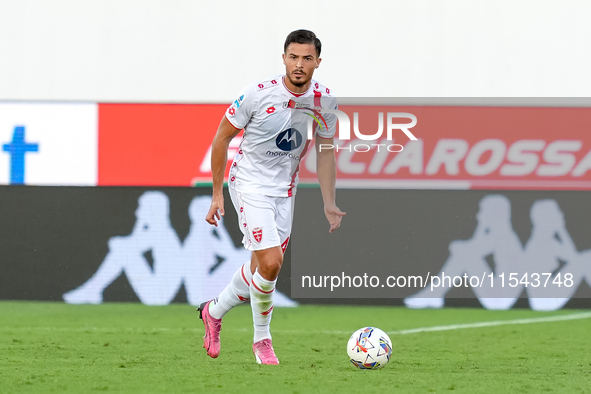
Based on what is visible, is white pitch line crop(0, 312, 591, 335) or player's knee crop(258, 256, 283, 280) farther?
white pitch line crop(0, 312, 591, 335)

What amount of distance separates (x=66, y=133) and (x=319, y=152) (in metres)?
5.12

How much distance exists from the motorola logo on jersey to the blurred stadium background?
426 cm

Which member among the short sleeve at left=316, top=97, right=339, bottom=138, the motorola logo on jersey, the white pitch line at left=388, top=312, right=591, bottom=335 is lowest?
the white pitch line at left=388, top=312, right=591, bottom=335

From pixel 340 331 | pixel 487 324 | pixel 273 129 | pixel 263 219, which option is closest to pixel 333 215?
pixel 263 219

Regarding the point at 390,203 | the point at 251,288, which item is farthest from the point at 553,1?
the point at 251,288

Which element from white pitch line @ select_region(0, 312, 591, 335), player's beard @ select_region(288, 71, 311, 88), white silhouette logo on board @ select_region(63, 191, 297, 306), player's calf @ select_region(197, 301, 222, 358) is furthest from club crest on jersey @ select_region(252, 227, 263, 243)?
white silhouette logo on board @ select_region(63, 191, 297, 306)

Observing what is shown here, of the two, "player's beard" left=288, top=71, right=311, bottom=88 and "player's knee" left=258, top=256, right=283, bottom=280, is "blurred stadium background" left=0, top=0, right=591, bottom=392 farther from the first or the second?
"player's beard" left=288, top=71, right=311, bottom=88

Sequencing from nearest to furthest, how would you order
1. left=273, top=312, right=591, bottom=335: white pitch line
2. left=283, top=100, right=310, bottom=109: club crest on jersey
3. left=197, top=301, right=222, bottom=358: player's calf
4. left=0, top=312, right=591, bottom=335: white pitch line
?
left=283, top=100, right=310, bottom=109: club crest on jersey < left=197, top=301, right=222, bottom=358: player's calf < left=0, top=312, right=591, bottom=335: white pitch line < left=273, top=312, right=591, bottom=335: white pitch line

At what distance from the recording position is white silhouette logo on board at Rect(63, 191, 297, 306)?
31.0ft

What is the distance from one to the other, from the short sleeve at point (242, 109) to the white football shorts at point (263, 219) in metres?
0.43

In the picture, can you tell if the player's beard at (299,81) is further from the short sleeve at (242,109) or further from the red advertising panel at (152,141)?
the red advertising panel at (152,141)

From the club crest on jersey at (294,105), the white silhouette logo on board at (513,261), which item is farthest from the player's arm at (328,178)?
the white silhouette logo on board at (513,261)

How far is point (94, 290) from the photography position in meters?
9.45

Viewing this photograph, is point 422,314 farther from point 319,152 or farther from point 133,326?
point 319,152
